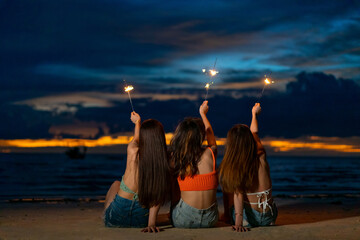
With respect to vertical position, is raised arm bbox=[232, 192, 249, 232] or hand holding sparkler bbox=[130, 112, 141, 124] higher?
hand holding sparkler bbox=[130, 112, 141, 124]

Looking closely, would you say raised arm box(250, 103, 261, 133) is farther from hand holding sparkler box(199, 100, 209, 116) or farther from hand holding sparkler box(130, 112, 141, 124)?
hand holding sparkler box(130, 112, 141, 124)

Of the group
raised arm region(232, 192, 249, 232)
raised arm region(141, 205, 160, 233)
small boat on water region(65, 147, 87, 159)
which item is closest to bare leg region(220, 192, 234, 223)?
raised arm region(232, 192, 249, 232)

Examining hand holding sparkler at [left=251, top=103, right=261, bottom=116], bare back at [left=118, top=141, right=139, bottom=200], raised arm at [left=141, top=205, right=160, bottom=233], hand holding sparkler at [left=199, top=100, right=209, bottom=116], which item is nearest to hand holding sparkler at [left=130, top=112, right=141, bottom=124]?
bare back at [left=118, top=141, right=139, bottom=200]

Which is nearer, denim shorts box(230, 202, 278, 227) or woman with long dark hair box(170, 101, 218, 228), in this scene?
woman with long dark hair box(170, 101, 218, 228)

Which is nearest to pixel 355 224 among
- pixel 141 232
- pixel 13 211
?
pixel 141 232

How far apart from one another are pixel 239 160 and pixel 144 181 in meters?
1.28

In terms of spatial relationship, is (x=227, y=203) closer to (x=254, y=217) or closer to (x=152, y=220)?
(x=254, y=217)

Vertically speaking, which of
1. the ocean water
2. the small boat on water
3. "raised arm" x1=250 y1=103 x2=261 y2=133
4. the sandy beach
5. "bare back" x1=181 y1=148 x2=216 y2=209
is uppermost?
"raised arm" x1=250 y1=103 x2=261 y2=133

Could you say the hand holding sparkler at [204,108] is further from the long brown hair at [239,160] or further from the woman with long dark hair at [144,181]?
the woman with long dark hair at [144,181]

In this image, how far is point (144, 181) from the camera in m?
5.53

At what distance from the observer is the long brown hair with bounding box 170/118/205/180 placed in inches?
219

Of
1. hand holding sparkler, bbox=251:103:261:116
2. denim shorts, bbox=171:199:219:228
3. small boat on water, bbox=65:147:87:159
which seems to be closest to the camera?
denim shorts, bbox=171:199:219:228

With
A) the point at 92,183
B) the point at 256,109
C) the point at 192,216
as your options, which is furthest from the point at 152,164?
the point at 92,183

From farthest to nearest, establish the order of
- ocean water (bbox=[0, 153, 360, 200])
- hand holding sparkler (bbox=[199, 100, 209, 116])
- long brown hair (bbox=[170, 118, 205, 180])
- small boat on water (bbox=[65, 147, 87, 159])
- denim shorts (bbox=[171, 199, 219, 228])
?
small boat on water (bbox=[65, 147, 87, 159]) → ocean water (bbox=[0, 153, 360, 200]) → hand holding sparkler (bbox=[199, 100, 209, 116]) → denim shorts (bbox=[171, 199, 219, 228]) → long brown hair (bbox=[170, 118, 205, 180])
